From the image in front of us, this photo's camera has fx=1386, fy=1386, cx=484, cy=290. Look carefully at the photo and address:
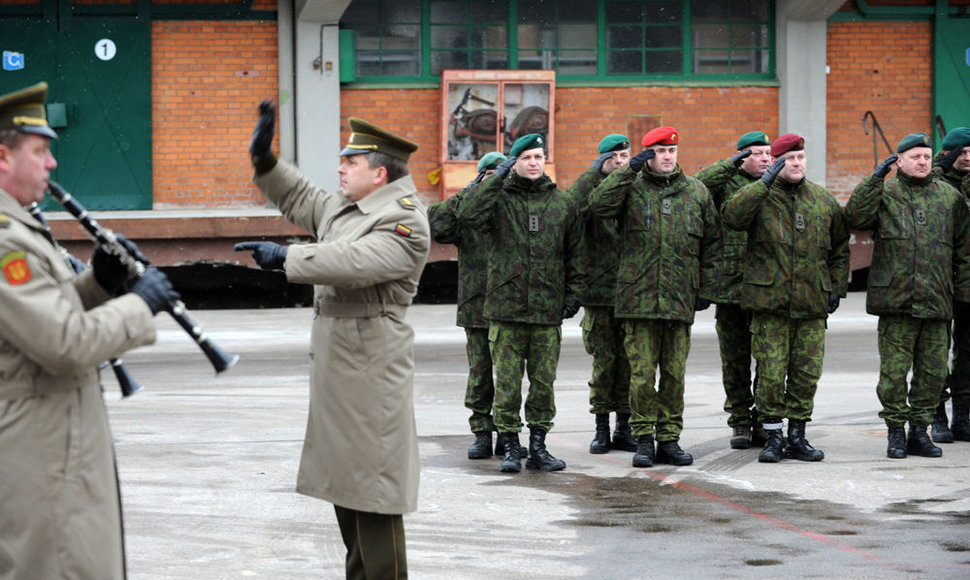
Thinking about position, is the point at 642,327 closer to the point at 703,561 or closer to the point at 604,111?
the point at 703,561

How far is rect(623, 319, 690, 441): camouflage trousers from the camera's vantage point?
839cm

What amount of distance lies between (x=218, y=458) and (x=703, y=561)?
357 centimetres

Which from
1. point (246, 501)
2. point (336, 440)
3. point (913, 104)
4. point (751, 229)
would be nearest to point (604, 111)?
point (913, 104)

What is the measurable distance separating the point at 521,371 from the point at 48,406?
4946 millimetres

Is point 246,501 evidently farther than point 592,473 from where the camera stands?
No

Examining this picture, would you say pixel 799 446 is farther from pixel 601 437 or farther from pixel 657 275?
pixel 657 275

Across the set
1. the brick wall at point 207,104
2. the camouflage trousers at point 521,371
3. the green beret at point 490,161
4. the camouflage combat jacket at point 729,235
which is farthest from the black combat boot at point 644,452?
the brick wall at point 207,104

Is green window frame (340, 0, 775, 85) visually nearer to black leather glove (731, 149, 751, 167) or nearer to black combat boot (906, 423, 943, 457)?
black leather glove (731, 149, 751, 167)

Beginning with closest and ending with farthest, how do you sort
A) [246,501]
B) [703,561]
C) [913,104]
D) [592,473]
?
1. [703,561]
2. [246,501]
3. [592,473]
4. [913,104]

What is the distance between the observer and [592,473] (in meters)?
8.18

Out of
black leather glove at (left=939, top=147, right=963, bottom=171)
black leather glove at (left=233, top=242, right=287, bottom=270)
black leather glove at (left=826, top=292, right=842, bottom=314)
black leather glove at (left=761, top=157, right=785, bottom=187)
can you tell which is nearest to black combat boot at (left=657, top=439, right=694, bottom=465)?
black leather glove at (left=826, top=292, right=842, bottom=314)

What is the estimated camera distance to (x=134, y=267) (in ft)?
12.8

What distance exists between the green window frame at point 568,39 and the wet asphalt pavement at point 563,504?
908 centimetres

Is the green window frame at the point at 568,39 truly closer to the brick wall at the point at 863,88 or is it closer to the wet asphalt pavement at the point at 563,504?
the brick wall at the point at 863,88
